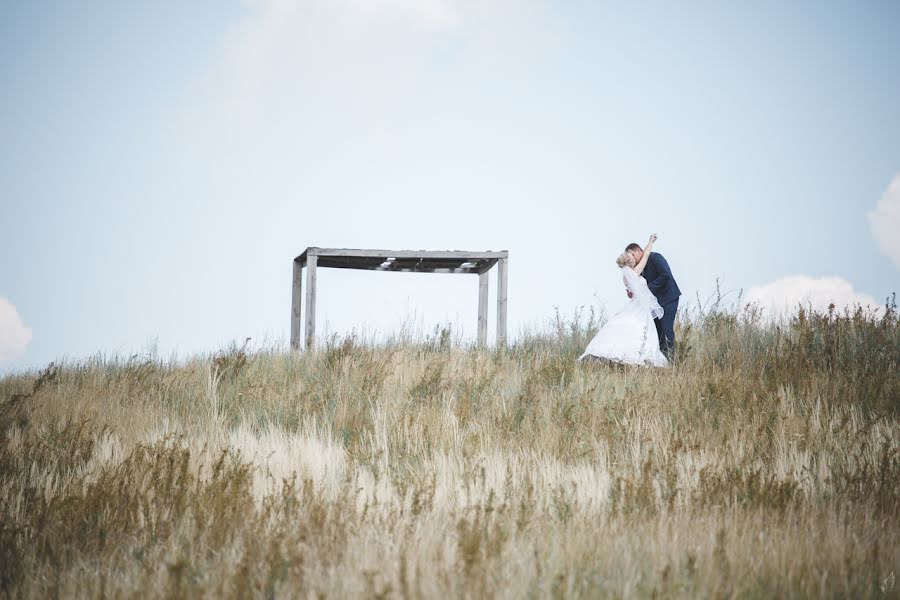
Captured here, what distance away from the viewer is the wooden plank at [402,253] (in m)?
11.9

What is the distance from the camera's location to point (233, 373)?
310 inches

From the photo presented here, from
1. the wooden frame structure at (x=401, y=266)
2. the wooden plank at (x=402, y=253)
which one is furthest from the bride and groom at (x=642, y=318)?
the wooden plank at (x=402, y=253)

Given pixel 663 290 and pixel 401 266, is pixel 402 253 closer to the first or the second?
pixel 401 266

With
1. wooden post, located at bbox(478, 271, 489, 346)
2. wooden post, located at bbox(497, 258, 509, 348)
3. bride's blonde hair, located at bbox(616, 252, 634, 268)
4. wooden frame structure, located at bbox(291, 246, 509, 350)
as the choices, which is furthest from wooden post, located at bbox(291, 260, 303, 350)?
bride's blonde hair, located at bbox(616, 252, 634, 268)

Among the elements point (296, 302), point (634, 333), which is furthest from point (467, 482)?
point (296, 302)

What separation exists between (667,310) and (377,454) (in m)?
5.22

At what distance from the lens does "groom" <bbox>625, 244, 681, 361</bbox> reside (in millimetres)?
8180

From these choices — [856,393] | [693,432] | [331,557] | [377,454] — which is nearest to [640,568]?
[331,557]

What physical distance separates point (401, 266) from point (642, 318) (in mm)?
7031

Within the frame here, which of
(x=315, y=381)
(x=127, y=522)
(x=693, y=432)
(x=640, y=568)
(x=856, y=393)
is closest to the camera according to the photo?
(x=640, y=568)

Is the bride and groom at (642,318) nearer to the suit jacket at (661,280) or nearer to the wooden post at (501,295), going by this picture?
the suit jacket at (661,280)

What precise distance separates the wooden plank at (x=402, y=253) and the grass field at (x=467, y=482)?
4.30 m

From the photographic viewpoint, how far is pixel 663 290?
8250mm

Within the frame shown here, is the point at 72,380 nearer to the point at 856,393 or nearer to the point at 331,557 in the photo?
the point at 331,557
